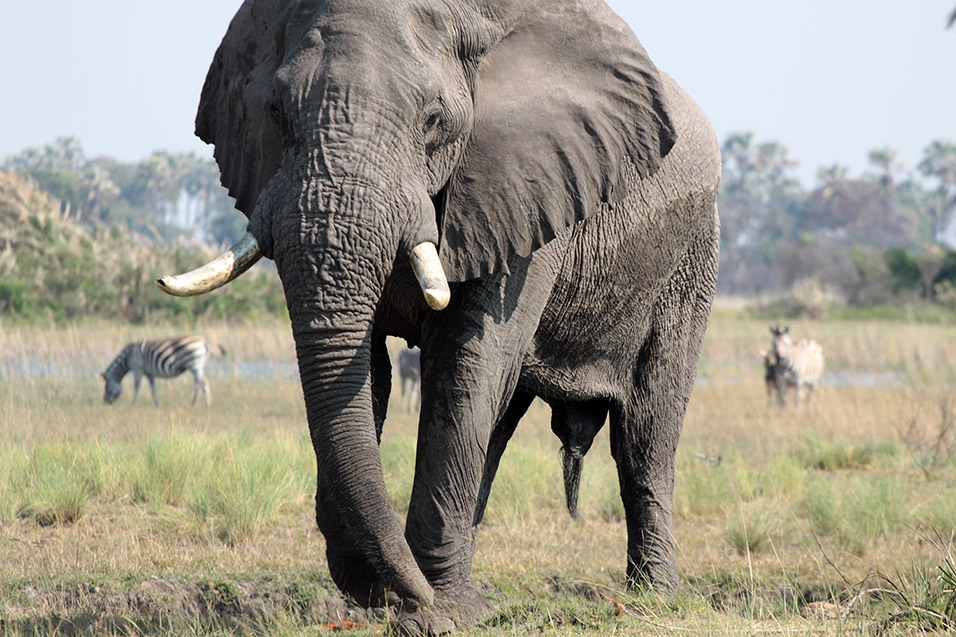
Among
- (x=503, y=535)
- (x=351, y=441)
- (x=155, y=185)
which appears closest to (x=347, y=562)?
(x=351, y=441)

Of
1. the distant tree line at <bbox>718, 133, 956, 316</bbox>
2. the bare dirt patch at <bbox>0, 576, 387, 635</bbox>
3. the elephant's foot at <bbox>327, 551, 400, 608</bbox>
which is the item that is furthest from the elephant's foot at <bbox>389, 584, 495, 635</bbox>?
the distant tree line at <bbox>718, 133, 956, 316</bbox>

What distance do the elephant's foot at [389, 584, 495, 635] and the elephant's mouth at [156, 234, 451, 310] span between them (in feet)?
3.64

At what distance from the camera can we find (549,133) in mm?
4078

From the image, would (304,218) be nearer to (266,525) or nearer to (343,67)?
(343,67)

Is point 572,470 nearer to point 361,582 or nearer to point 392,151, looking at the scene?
point 361,582

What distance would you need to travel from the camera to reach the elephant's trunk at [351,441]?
347 cm

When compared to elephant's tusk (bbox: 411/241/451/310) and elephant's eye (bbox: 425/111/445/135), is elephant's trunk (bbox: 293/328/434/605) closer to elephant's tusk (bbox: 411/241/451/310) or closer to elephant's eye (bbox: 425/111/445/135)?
elephant's tusk (bbox: 411/241/451/310)

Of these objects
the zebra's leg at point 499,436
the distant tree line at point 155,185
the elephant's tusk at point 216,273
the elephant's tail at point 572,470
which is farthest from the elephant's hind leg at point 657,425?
the distant tree line at point 155,185

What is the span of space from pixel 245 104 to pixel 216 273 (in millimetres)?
955

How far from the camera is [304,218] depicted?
10.9ft

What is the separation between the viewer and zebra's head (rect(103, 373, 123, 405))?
13.5 metres

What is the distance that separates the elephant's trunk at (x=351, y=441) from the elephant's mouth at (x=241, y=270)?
0.84 ft

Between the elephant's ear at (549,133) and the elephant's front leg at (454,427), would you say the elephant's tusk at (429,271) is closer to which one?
the elephant's ear at (549,133)

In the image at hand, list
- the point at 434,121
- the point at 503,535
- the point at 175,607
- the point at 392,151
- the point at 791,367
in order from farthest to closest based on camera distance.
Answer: the point at 791,367 → the point at 503,535 → the point at 175,607 → the point at 434,121 → the point at 392,151
